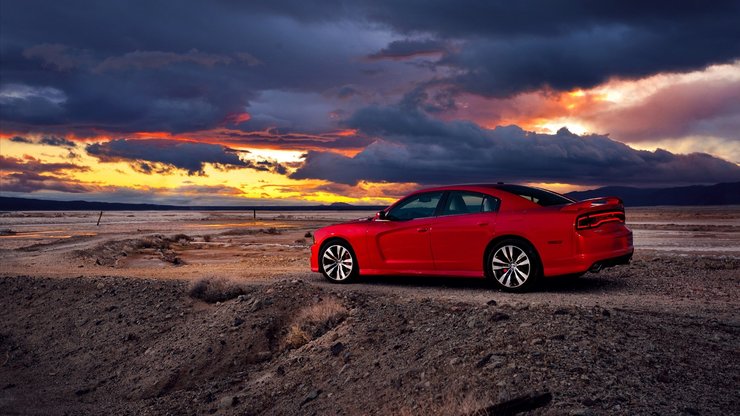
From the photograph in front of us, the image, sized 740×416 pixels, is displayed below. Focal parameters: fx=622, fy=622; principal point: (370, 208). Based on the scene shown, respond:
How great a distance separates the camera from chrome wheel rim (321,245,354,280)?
483 inches

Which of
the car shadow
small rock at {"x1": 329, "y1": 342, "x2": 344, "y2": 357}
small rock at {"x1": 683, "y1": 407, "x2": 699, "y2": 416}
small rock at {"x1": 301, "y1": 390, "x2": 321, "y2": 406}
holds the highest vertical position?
the car shadow

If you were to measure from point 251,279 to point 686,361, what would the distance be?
386 inches

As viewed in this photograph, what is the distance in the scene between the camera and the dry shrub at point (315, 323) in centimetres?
970

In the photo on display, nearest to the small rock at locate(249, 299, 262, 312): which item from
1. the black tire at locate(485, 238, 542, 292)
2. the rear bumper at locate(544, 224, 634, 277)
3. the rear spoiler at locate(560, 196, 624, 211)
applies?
the black tire at locate(485, 238, 542, 292)

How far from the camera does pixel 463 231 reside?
1054 centimetres

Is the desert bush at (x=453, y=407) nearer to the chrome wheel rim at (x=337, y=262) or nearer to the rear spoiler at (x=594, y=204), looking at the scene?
the rear spoiler at (x=594, y=204)

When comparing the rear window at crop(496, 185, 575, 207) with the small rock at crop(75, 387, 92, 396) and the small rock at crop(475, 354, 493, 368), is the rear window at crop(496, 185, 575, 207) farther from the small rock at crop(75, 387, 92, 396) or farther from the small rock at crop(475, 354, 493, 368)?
the small rock at crop(75, 387, 92, 396)

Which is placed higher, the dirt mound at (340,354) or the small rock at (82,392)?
the dirt mound at (340,354)

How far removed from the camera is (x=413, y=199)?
11.5 m

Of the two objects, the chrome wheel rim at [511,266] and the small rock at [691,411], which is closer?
the small rock at [691,411]

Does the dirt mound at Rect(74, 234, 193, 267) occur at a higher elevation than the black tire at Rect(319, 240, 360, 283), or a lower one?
lower

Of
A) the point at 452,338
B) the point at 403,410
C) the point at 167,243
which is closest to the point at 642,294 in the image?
the point at 452,338

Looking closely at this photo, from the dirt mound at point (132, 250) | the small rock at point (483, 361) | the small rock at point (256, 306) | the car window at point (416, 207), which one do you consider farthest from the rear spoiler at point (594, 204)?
the dirt mound at point (132, 250)

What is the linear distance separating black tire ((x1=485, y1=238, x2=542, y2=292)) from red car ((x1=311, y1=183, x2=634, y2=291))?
0.05 feet
